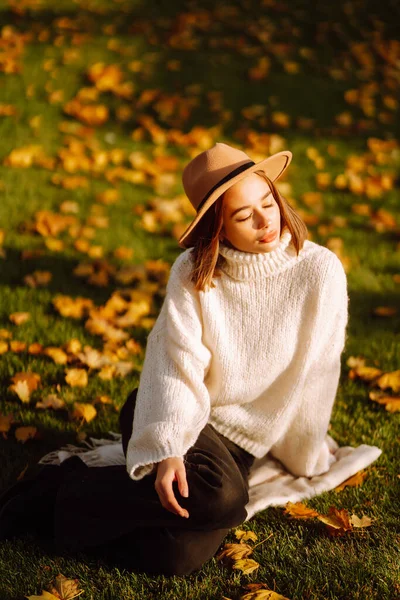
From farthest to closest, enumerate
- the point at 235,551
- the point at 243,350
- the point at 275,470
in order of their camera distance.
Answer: the point at 275,470, the point at 243,350, the point at 235,551

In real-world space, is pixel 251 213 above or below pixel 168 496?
above

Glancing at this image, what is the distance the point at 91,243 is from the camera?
15.4 feet

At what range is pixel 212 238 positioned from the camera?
2.48 metres

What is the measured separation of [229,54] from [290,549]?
19.8 feet

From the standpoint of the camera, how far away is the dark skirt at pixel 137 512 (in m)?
2.41

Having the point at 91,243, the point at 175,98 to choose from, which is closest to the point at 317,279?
the point at 91,243

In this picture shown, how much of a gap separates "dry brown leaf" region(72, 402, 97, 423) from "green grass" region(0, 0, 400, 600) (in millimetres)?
41

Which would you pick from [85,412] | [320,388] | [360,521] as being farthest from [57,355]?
[360,521]

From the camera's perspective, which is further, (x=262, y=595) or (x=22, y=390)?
(x=22, y=390)

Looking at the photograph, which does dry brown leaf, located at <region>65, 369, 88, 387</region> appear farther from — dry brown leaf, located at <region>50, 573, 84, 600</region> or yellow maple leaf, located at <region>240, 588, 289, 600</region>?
yellow maple leaf, located at <region>240, 588, 289, 600</region>

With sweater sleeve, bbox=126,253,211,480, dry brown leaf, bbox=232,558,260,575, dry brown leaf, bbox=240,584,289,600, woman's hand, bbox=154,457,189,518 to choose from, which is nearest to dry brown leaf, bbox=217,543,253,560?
dry brown leaf, bbox=232,558,260,575

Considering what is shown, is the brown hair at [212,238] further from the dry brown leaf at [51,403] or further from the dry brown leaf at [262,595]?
the dry brown leaf at [51,403]

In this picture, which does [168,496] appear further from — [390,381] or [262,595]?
[390,381]

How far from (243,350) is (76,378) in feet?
3.51
